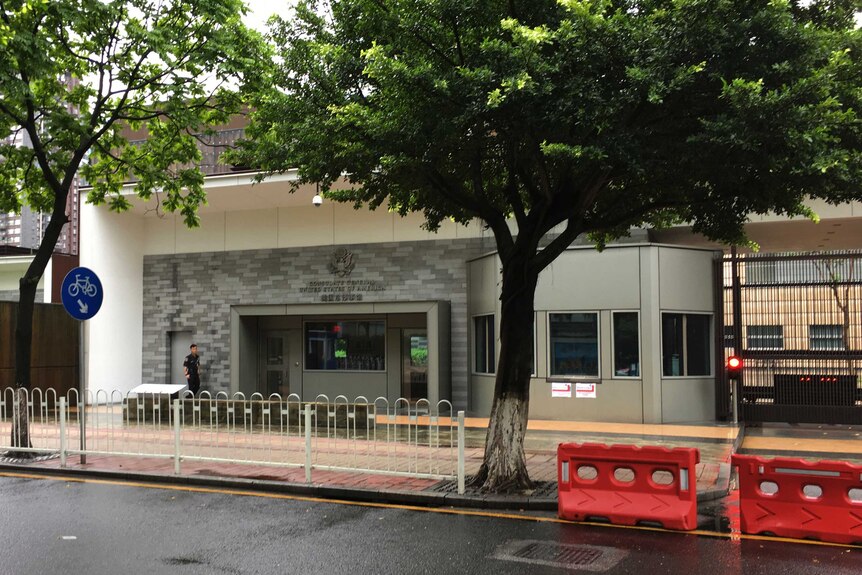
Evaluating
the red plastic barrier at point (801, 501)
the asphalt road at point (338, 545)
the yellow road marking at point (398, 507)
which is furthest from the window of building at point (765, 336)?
the asphalt road at point (338, 545)

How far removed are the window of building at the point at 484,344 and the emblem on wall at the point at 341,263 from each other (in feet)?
13.9

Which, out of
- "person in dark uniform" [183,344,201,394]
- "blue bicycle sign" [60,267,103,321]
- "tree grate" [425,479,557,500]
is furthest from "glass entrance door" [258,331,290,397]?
"tree grate" [425,479,557,500]

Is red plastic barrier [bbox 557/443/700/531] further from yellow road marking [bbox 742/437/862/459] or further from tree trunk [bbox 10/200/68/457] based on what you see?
tree trunk [bbox 10/200/68/457]

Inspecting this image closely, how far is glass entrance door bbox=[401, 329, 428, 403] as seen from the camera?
20469 millimetres

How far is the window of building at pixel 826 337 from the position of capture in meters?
16.4

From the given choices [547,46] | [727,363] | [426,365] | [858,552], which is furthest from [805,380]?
[547,46]

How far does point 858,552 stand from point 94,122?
41.6 ft

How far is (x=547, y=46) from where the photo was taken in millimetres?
8141

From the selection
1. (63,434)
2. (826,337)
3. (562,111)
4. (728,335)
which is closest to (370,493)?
(562,111)

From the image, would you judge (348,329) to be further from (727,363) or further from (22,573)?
(22,573)

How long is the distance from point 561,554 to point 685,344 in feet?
36.7

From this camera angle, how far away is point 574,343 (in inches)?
667

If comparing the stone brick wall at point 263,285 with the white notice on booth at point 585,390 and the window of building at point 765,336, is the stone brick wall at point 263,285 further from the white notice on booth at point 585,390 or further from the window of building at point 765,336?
the window of building at point 765,336

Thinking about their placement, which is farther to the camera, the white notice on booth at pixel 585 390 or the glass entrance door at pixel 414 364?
the glass entrance door at pixel 414 364
